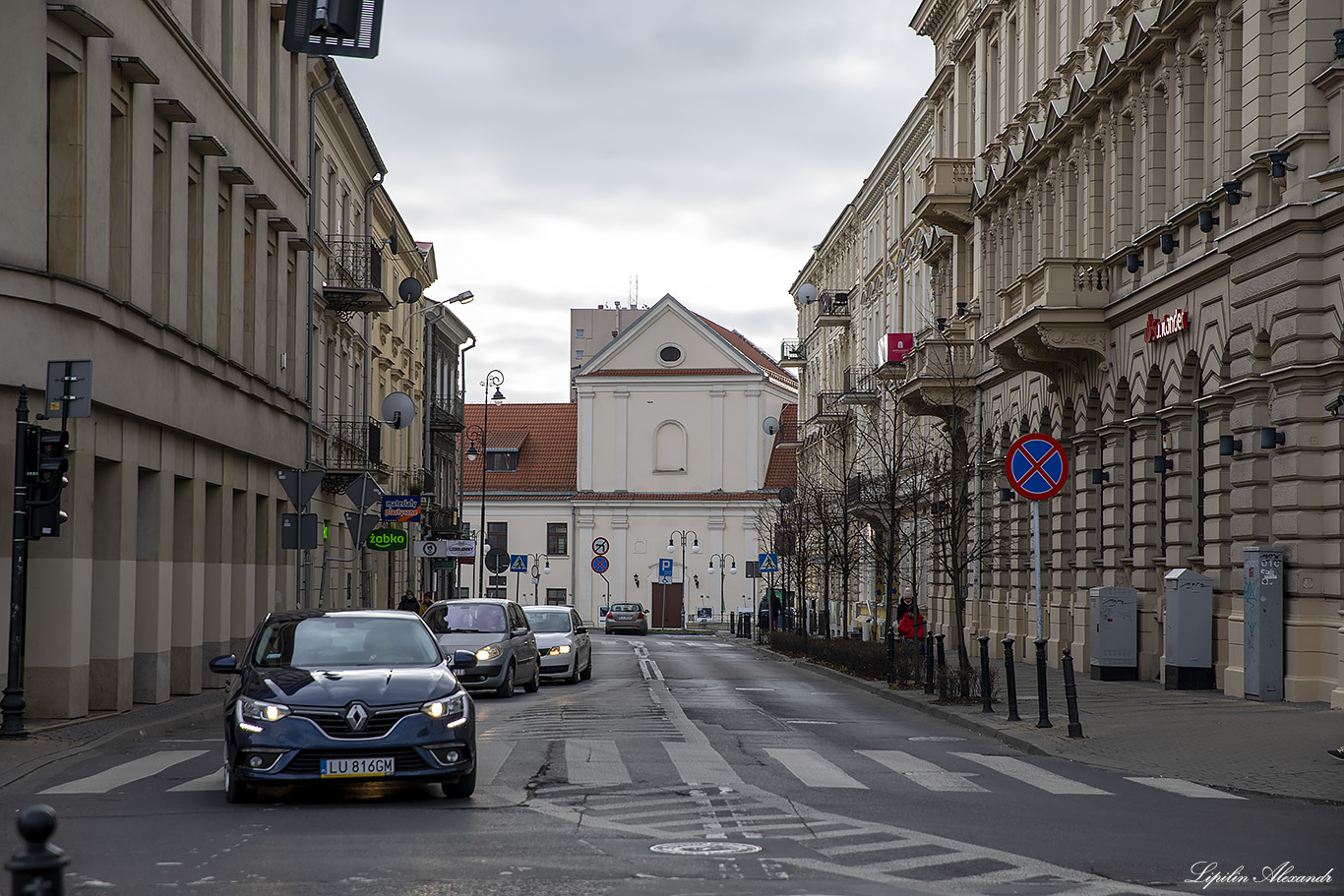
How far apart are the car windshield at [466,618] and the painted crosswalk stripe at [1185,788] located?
13.8m

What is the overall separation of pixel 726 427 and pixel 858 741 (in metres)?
72.6

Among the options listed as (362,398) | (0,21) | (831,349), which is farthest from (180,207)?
(831,349)

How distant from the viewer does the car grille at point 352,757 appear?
37.9 ft

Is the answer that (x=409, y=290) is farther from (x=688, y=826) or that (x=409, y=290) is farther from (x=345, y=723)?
(x=688, y=826)

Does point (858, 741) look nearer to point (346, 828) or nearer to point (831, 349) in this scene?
point (346, 828)

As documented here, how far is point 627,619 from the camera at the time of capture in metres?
72.4

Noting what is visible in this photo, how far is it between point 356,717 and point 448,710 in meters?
0.68

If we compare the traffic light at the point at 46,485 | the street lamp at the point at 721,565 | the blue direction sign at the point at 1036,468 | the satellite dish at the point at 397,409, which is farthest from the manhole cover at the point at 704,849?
the street lamp at the point at 721,565

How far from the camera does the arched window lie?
90375 millimetres

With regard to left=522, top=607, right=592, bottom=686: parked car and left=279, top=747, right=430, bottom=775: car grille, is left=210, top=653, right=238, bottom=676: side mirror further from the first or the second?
left=522, top=607, right=592, bottom=686: parked car

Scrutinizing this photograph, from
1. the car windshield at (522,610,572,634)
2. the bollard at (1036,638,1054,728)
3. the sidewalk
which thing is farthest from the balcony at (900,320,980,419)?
the bollard at (1036,638,1054,728)

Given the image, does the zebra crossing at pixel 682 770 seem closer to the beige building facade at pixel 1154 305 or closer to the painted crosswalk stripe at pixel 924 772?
the painted crosswalk stripe at pixel 924 772

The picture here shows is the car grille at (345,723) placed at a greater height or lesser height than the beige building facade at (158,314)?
lesser

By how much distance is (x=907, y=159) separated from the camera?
54.5 meters
